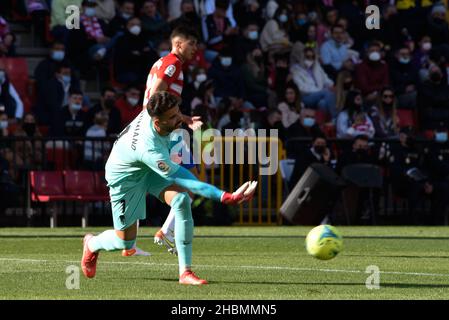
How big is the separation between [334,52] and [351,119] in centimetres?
279

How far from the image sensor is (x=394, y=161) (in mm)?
24500

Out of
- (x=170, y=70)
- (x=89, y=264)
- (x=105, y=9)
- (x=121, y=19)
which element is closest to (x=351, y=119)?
(x=121, y=19)

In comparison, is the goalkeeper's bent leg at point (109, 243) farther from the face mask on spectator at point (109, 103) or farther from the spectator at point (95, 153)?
the face mask on spectator at point (109, 103)

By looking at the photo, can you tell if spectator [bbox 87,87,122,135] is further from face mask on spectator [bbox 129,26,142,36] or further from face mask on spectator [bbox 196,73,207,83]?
face mask on spectator [bbox 196,73,207,83]

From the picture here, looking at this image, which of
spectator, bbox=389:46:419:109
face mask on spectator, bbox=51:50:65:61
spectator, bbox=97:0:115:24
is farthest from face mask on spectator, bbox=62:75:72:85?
spectator, bbox=389:46:419:109

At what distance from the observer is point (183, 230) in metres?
11.7

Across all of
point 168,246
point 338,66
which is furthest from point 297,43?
point 168,246

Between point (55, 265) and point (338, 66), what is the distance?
596 inches

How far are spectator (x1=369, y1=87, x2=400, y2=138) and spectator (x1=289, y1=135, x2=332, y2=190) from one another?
2769 mm

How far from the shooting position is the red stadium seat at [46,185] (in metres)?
22.5

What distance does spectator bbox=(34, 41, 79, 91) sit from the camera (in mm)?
24688
